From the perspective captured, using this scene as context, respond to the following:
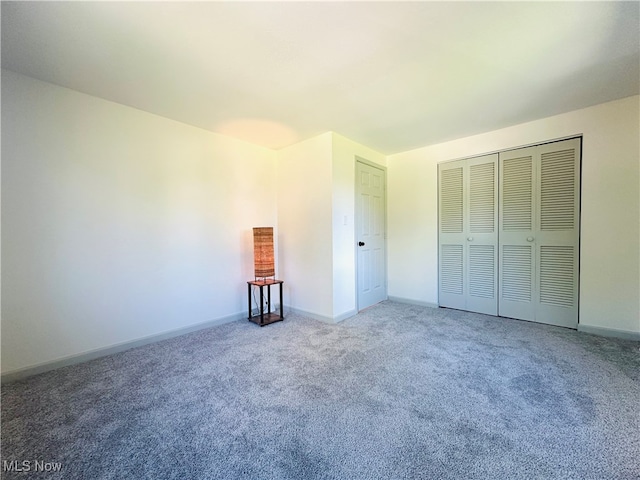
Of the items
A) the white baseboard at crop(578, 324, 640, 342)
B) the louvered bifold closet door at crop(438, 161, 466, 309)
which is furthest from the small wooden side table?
the white baseboard at crop(578, 324, 640, 342)

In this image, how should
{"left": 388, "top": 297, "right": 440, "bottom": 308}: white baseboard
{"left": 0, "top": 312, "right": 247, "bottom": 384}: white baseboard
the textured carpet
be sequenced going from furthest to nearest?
{"left": 388, "top": 297, "right": 440, "bottom": 308}: white baseboard, {"left": 0, "top": 312, "right": 247, "bottom": 384}: white baseboard, the textured carpet

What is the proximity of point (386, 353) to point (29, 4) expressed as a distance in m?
3.48

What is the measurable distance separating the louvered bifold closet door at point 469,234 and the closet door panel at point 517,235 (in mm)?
90

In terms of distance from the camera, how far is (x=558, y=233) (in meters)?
2.96

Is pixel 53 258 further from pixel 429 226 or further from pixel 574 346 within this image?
pixel 574 346

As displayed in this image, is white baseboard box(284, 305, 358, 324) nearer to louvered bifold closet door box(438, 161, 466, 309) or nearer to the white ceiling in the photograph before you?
louvered bifold closet door box(438, 161, 466, 309)

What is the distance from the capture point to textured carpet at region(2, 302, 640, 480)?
1.25 metres

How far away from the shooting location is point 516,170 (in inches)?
127

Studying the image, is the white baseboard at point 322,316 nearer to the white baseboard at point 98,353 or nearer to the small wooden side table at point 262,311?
the small wooden side table at point 262,311

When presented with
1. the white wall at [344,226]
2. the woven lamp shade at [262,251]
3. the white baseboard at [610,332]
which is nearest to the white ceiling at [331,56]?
the white wall at [344,226]

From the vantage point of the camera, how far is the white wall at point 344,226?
10.8 feet

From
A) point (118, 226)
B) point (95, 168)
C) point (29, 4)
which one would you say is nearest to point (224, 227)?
point (118, 226)

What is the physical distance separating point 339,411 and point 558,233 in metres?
3.22

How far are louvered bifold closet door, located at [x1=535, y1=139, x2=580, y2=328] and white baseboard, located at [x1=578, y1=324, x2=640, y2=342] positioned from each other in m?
0.09
